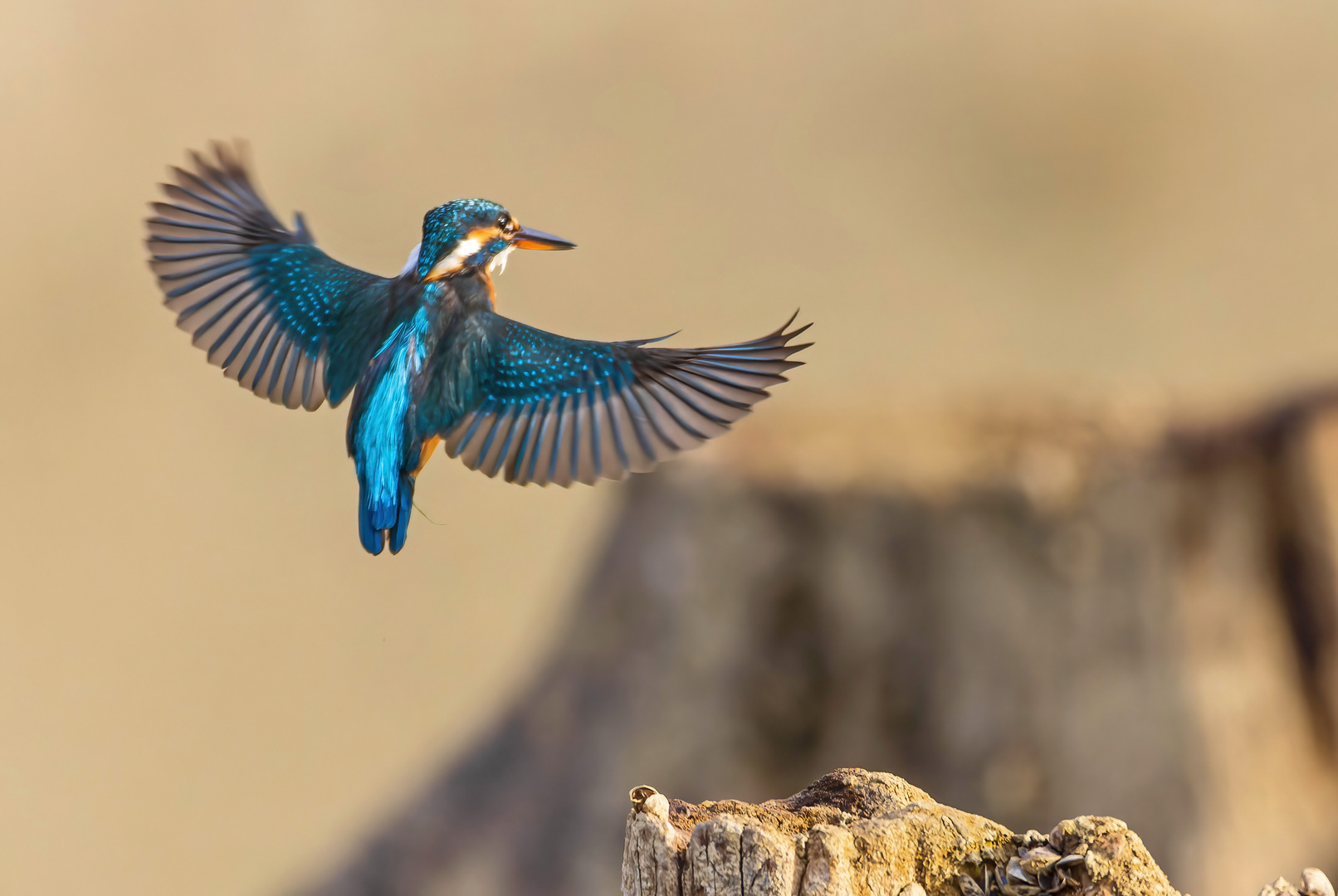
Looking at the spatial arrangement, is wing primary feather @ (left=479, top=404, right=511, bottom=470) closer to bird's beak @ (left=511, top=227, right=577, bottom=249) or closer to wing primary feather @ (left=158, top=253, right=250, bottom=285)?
bird's beak @ (left=511, top=227, right=577, bottom=249)

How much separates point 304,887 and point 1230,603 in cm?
836

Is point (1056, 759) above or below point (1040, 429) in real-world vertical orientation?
below

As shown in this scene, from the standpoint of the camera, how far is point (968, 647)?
10.4 meters

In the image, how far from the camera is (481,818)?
11.5m

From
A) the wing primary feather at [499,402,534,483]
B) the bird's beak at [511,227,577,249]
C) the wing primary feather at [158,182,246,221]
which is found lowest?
the wing primary feather at [499,402,534,483]

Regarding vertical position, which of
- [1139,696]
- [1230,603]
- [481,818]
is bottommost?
[481,818]

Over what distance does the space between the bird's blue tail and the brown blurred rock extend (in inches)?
37.9

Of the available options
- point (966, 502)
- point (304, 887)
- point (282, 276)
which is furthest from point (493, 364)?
point (304, 887)

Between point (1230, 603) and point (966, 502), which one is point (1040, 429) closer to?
point (966, 502)

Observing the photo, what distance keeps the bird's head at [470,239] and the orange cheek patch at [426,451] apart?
0.34 m

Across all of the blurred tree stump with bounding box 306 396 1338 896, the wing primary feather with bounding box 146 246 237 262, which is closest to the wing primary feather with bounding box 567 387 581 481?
the wing primary feather with bounding box 146 246 237 262

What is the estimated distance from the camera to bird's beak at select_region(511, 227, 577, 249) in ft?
9.13

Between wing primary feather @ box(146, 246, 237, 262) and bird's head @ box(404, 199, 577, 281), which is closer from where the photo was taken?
bird's head @ box(404, 199, 577, 281)

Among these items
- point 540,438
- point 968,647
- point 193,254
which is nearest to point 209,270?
point 193,254
